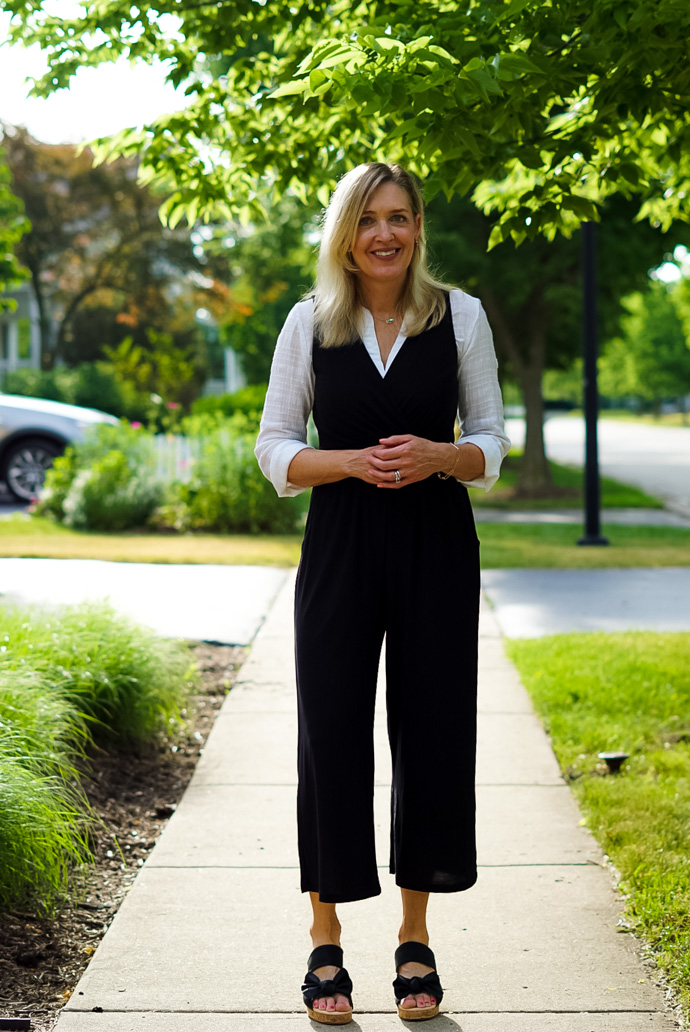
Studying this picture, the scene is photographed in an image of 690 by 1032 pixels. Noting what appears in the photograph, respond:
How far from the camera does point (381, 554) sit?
111 inches

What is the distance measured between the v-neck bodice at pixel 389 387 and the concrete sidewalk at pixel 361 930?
140 centimetres

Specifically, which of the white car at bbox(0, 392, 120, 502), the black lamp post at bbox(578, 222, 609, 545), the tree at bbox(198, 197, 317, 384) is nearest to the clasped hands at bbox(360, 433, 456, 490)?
the black lamp post at bbox(578, 222, 609, 545)

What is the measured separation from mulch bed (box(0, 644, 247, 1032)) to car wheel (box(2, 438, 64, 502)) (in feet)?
29.8

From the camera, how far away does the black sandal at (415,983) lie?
279 centimetres

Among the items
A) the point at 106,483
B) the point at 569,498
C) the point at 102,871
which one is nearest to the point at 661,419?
the point at 569,498

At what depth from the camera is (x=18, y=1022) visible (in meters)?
2.75

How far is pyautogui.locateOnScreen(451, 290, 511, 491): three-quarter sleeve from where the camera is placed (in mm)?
2857

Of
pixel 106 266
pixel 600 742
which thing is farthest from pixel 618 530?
Result: pixel 106 266

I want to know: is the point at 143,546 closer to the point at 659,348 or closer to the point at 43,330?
the point at 43,330

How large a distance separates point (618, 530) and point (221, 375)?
3074cm

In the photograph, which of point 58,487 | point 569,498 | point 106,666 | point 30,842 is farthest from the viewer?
point 569,498

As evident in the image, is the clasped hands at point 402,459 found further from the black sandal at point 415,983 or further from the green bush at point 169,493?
the green bush at point 169,493

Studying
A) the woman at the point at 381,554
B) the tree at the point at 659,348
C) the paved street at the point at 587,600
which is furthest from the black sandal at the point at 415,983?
the tree at the point at 659,348

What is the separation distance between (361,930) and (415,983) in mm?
512
